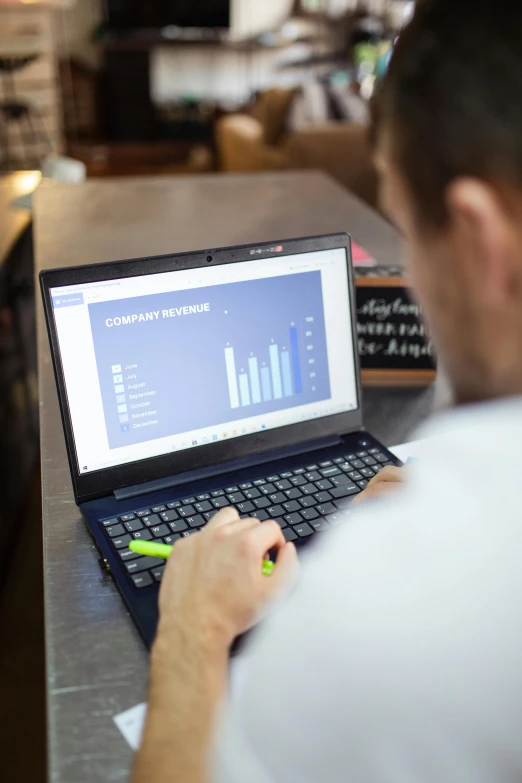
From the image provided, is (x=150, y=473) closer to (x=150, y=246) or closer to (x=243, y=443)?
(x=243, y=443)

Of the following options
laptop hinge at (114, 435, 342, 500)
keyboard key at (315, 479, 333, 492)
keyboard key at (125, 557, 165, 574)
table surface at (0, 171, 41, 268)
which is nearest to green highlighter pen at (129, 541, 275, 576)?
keyboard key at (125, 557, 165, 574)

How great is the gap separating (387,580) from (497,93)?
0.29m

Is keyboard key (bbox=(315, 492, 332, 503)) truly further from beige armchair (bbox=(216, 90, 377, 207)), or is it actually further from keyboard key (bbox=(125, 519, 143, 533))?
beige armchair (bbox=(216, 90, 377, 207))

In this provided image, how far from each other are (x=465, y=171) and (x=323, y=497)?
462 millimetres

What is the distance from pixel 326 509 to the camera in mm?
795

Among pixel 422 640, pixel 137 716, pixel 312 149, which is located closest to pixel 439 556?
pixel 422 640

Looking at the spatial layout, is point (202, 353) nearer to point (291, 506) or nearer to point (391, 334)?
point (291, 506)

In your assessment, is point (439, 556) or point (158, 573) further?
point (158, 573)

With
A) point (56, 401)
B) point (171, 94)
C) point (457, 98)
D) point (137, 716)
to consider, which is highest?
point (171, 94)

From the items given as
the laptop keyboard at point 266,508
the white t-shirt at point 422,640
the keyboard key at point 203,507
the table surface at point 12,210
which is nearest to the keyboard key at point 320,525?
the laptop keyboard at point 266,508

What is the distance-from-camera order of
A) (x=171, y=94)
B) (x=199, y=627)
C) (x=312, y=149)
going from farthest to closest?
(x=171, y=94), (x=312, y=149), (x=199, y=627)

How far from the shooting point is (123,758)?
21.2 inches

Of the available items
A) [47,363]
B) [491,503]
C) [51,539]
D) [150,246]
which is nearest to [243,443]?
[51,539]

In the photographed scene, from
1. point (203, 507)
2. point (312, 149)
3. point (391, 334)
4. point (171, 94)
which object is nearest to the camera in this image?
point (203, 507)
